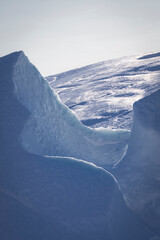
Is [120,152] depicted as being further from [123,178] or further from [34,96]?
[34,96]

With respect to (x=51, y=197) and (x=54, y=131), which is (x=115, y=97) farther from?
(x=51, y=197)

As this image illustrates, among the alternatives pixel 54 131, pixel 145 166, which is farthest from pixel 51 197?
pixel 145 166

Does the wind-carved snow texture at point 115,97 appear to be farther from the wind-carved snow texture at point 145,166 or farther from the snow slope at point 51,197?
the snow slope at point 51,197

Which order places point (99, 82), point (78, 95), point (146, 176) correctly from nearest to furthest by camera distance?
point (146, 176) → point (78, 95) → point (99, 82)

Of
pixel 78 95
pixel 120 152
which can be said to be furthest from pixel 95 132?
pixel 78 95

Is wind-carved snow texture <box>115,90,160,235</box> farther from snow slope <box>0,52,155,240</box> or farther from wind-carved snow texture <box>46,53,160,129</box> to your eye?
wind-carved snow texture <box>46,53,160,129</box>

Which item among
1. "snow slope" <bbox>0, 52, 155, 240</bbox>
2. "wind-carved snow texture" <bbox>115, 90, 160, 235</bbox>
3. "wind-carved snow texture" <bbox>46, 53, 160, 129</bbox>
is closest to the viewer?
"snow slope" <bbox>0, 52, 155, 240</bbox>

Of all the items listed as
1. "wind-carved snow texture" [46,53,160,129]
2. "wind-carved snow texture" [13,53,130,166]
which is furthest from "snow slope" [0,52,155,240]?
"wind-carved snow texture" [46,53,160,129]
